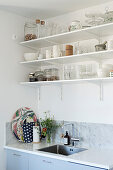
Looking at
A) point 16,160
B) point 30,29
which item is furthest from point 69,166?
point 30,29

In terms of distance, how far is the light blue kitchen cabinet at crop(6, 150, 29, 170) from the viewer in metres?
3.11

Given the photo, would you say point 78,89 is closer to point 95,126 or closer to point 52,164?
point 95,126

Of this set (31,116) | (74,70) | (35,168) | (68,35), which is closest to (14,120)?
(31,116)

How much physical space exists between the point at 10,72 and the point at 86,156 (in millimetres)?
1498

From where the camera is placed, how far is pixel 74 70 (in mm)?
3090

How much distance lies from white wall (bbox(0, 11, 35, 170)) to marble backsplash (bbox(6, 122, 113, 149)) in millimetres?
199

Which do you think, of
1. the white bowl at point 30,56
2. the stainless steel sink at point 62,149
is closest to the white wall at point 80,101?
the stainless steel sink at point 62,149

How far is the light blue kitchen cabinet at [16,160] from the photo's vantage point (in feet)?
10.2

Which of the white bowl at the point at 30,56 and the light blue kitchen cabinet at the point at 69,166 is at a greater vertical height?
the white bowl at the point at 30,56

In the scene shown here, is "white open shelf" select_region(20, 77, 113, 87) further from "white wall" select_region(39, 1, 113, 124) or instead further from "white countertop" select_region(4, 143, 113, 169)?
"white countertop" select_region(4, 143, 113, 169)

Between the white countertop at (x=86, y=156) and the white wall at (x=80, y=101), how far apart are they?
0.40m

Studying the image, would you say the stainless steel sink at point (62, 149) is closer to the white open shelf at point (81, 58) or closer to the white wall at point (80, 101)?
the white wall at point (80, 101)

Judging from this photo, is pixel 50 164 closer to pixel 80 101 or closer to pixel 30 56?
pixel 80 101

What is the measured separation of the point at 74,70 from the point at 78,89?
1.26 feet
